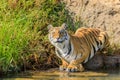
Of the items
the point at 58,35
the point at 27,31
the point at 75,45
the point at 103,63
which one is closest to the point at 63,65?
the point at 75,45

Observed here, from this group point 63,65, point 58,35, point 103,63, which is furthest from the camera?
point 103,63

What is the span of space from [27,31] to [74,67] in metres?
1.28

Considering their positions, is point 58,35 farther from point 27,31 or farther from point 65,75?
point 27,31

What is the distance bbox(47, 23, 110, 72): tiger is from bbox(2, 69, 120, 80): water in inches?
8.1

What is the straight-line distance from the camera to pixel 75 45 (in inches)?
395

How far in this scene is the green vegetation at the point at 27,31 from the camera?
9.57 metres

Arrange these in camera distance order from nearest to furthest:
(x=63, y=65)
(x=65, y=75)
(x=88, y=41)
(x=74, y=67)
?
(x=65, y=75) < (x=74, y=67) < (x=63, y=65) < (x=88, y=41)

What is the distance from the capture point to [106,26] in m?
11.5

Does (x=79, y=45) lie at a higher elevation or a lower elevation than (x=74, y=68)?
higher

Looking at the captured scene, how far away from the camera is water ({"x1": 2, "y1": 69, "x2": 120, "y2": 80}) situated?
30.1ft

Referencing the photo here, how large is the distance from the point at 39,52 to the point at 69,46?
0.59 m

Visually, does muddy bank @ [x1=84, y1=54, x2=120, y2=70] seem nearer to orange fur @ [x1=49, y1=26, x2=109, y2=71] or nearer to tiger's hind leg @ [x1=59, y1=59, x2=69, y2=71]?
orange fur @ [x1=49, y1=26, x2=109, y2=71]

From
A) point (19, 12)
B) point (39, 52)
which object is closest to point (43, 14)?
point (19, 12)

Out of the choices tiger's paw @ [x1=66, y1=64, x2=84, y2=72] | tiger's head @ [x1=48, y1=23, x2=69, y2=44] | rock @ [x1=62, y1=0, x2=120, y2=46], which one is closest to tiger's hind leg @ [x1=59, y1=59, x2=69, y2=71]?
tiger's paw @ [x1=66, y1=64, x2=84, y2=72]
